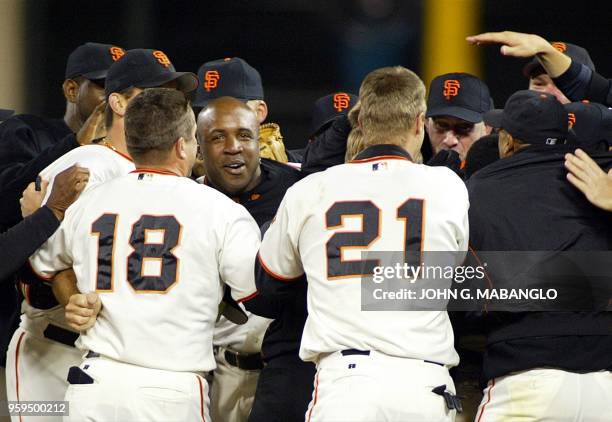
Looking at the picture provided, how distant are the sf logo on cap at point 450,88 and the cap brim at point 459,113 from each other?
8 centimetres

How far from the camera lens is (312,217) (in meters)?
3.30

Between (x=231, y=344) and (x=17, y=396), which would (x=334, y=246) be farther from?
(x=17, y=396)

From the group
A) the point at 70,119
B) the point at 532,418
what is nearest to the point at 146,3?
the point at 70,119

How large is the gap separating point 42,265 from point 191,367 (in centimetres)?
69

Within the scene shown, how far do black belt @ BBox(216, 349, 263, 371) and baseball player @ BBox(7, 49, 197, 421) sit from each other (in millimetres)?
597

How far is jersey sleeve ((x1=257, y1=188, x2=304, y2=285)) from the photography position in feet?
10.9

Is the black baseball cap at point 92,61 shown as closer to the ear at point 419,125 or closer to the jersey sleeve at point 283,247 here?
the jersey sleeve at point 283,247

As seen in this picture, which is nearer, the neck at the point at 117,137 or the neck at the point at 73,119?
the neck at the point at 117,137

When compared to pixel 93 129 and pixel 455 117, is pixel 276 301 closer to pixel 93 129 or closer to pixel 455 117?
pixel 93 129

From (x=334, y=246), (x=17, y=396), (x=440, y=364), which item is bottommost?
(x=17, y=396)

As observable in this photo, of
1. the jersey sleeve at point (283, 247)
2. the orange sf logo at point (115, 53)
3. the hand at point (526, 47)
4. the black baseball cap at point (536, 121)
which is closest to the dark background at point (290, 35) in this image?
the orange sf logo at point (115, 53)

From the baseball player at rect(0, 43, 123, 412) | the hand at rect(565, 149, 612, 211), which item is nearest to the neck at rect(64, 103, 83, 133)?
the baseball player at rect(0, 43, 123, 412)

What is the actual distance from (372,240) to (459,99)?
73.9 inches

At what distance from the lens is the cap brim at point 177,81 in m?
4.22
